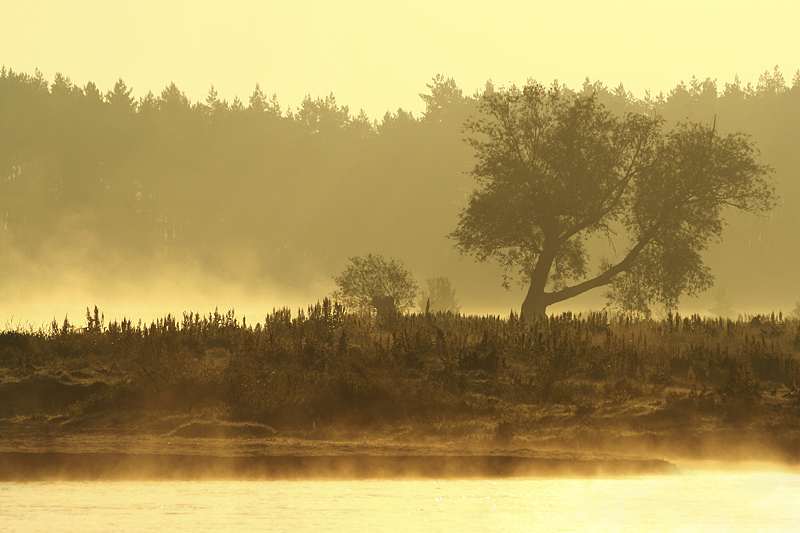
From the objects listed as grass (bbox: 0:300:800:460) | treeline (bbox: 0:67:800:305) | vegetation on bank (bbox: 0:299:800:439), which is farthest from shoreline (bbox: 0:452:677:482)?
treeline (bbox: 0:67:800:305)

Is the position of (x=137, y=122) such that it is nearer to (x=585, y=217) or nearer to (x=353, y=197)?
(x=353, y=197)

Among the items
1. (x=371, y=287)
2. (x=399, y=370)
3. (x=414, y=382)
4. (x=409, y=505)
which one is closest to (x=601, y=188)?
(x=371, y=287)

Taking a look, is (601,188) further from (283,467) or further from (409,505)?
(409,505)

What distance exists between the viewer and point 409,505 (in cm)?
1192

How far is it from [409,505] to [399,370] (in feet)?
30.0

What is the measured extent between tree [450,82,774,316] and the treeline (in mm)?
79309

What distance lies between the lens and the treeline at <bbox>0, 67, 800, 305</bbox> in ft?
414

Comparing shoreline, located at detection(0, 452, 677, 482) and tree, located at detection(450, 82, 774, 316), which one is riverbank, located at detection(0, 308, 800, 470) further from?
tree, located at detection(450, 82, 774, 316)

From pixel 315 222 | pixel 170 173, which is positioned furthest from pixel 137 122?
pixel 315 222

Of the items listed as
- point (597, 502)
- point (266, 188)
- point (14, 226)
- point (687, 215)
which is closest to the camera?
point (597, 502)

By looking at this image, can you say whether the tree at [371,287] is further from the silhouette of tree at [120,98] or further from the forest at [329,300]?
the silhouette of tree at [120,98]

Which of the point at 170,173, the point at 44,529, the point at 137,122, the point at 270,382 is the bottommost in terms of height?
the point at 44,529

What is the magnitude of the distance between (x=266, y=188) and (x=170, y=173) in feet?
45.3

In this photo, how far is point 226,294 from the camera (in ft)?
360
